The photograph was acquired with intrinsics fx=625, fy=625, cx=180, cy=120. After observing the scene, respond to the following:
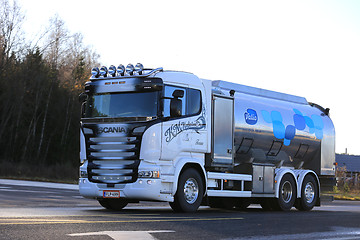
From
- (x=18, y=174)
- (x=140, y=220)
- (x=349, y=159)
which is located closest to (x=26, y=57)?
(x=18, y=174)

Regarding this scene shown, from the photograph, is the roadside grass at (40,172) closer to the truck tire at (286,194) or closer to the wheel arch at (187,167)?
the truck tire at (286,194)

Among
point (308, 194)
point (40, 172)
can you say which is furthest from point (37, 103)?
point (308, 194)

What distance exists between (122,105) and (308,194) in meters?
7.87

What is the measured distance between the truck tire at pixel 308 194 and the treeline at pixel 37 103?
2833 cm

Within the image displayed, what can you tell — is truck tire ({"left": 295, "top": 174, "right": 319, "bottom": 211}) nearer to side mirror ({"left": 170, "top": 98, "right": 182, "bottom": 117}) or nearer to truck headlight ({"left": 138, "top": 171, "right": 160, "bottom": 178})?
side mirror ({"left": 170, "top": 98, "right": 182, "bottom": 117})

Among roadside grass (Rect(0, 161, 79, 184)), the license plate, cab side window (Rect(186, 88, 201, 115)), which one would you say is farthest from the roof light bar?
roadside grass (Rect(0, 161, 79, 184))

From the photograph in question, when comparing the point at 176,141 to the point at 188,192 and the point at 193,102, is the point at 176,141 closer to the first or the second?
the point at 193,102

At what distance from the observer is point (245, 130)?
58.6ft

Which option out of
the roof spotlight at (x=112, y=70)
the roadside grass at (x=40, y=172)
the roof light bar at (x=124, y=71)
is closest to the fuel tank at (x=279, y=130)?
the roof light bar at (x=124, y=71)

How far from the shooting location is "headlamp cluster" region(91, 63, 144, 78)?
15531 mm

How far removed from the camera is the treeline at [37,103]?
51781 mm

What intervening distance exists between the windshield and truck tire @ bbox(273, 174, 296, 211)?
598 cm

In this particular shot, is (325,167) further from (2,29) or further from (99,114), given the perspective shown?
(2,29)

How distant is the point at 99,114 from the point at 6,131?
40.6 m
